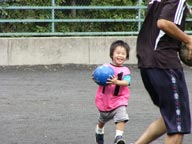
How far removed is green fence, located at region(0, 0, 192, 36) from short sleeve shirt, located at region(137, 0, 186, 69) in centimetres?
1037

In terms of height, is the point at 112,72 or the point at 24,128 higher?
the point at 112,72

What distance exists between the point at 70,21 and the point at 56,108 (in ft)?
21.8

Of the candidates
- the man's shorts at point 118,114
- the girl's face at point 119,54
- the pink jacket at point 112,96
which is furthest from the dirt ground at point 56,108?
the girl's face at point 119,54

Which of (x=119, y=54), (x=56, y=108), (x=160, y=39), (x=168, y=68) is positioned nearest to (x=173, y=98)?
(x=168, y=68)

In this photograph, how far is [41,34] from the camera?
16.6m

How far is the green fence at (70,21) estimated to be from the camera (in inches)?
655

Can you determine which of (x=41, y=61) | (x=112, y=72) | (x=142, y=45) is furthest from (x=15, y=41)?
(x=142, y=45)

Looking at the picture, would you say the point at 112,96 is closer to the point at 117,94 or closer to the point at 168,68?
the point at 117,94

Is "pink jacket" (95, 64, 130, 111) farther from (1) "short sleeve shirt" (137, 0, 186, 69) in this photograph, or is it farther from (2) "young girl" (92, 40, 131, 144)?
(1) "short sleeve shirt" (137, 0, 186, 69)

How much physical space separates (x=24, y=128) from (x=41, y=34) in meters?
7.96

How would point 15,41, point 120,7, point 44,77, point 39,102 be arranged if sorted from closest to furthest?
point 39,102 < point 44,77 < point 15,41 < point 120,7

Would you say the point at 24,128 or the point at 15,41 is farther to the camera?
the point at 15,41

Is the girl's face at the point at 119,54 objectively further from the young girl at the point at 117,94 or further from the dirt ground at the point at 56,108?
the dirt ground at the point at 56,108

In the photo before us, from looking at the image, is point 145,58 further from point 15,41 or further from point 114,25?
point 114,25
